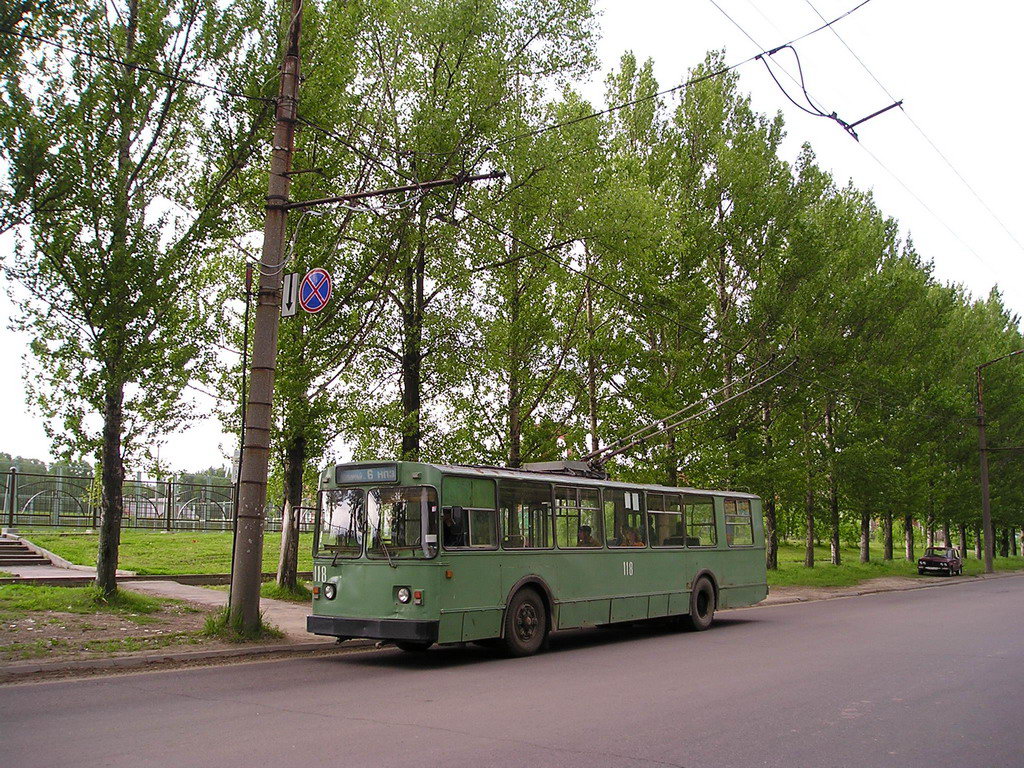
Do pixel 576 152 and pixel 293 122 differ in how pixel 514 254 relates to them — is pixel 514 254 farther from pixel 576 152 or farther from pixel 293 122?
pixel 293 122

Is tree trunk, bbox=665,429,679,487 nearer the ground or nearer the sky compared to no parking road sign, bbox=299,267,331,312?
nearer the ground

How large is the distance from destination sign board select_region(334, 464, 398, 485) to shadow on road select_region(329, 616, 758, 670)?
245 centimetres

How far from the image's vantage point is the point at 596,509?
50.3 feet

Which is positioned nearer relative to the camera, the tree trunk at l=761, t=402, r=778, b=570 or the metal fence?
the metal fence

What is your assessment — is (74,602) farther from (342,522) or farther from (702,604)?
(702,604)

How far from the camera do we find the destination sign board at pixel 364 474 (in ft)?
40.6

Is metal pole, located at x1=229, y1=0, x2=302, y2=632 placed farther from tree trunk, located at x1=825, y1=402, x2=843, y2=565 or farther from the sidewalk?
tree trunk, located at x1=825, y1=402, x2=843, y2=565

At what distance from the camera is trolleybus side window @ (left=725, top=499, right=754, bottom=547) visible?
19359 millimetres

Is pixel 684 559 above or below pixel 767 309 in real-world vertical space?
below

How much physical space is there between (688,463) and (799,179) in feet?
39.2

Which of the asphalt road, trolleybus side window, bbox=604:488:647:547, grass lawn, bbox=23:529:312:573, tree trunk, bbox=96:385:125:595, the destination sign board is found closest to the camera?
the asphalt road

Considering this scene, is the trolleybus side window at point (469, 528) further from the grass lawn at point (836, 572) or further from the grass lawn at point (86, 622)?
the grass lawn at point (836, 572)

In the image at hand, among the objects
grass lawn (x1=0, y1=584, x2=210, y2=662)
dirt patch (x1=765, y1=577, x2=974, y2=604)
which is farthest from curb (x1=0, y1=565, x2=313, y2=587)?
dirt patch (x1=765, y1=577, x2=974, y2=604)

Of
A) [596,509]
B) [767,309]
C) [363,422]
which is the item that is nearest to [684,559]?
[596,509]
